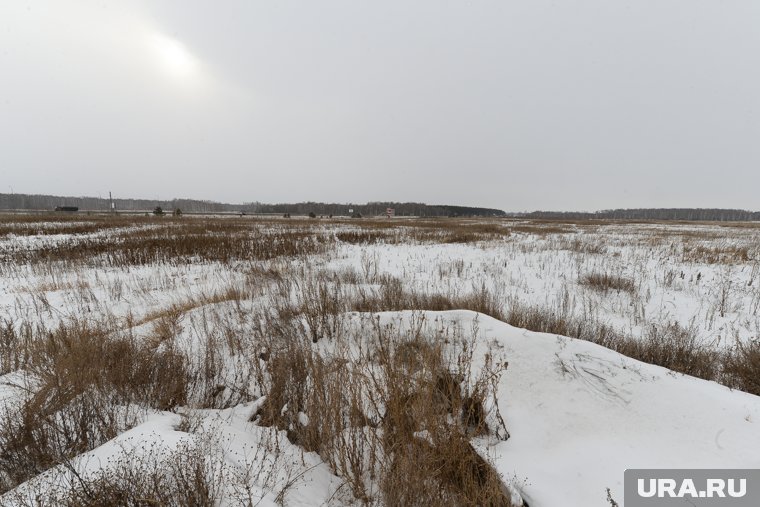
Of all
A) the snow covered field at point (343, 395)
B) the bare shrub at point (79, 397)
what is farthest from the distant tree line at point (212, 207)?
the bare shrub at point (79, 397)

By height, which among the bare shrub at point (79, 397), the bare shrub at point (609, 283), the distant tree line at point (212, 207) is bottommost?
the bare shrub at point (79, 397)

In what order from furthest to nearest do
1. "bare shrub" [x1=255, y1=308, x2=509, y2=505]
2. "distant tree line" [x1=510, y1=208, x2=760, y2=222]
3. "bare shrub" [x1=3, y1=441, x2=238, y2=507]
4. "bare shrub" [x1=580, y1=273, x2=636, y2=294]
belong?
"distant tree line" [x1=510, y1=208, x2=760, y2=222] < "bare shrub" [x1=580, y1=273, x2=636, y2=294] < "bare shrub" [x1=255, y1=308, x2=509, y2=505] < "bare shrub" [x1=3, y1=441, x2=238, y2=507]

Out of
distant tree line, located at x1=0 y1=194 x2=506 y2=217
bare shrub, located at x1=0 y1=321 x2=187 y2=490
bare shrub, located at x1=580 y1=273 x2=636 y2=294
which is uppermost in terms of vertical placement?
distant tree line, located at x1=0 y1=194 x2=506 y2=217

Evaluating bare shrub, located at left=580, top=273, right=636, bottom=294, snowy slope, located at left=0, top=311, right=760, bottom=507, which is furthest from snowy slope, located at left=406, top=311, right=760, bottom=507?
bare shrub, located at left=580, top=273, right=636, bottom=294

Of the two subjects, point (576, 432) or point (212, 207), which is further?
point (212, 207)

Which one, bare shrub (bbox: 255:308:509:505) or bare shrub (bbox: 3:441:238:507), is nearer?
bare shrub (bbox: 3:441:238:507)

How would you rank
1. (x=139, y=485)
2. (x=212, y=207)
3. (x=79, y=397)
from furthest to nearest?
(x=212, y=207), (x=79, y=397), (x=139, y=485)

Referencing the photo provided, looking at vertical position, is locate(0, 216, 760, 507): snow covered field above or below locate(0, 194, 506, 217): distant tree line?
below

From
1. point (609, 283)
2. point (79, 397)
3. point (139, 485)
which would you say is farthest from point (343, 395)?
point (609, 283)

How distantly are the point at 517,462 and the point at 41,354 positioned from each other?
5.65 m

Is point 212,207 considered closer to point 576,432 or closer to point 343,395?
point 343,395
